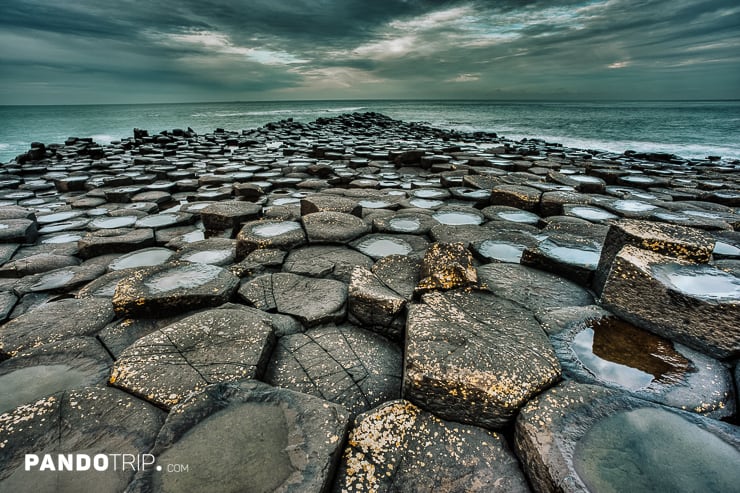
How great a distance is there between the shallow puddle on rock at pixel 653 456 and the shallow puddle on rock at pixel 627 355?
273 millimetres

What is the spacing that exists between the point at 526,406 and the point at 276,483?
899mm

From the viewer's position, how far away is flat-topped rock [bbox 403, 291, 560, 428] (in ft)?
4.10

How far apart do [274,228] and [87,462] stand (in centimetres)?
214

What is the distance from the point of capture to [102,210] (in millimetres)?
4254

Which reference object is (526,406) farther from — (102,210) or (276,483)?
(102,210)

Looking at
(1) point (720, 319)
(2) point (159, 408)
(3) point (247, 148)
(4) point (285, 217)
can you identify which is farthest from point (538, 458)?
(3) point (247, 148)

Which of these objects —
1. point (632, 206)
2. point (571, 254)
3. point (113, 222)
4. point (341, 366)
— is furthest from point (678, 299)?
point (113, 222)

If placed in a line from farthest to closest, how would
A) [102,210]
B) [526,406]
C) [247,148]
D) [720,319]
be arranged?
[247,148], [102,210], [720,319], [526,406]

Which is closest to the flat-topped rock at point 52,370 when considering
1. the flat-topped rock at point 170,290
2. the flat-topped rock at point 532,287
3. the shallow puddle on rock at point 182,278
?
the flat-topped rock at point 170,290

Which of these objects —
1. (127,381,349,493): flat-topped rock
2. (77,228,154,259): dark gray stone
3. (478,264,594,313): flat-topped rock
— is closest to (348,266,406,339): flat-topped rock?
(478,264,594,313): flat-topped rock

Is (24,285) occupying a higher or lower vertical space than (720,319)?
lower

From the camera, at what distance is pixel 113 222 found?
11.9 ft

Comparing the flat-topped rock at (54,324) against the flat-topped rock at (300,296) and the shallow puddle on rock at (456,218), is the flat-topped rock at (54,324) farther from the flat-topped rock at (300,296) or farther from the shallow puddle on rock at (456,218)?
the shallow puddle on rock at (456,218)

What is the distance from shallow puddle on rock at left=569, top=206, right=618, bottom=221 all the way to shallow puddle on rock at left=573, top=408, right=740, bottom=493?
107 inches
